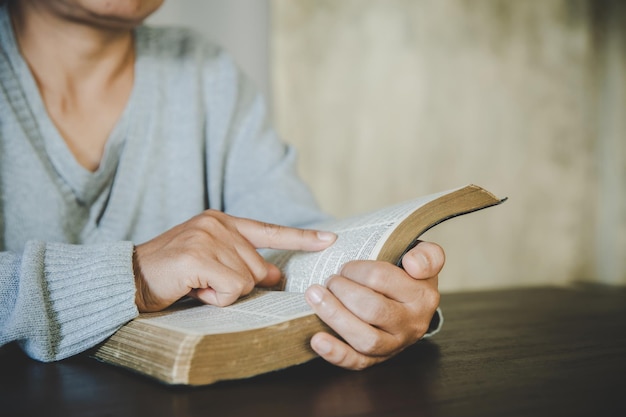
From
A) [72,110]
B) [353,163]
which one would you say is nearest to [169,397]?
[72,110]

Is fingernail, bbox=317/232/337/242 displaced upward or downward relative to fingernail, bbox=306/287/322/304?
downward

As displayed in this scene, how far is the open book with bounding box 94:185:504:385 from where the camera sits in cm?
41

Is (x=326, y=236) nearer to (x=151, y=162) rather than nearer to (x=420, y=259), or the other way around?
(x=420, y=259)

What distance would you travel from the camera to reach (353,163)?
72.1 inches

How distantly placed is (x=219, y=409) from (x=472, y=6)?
1.94 meters

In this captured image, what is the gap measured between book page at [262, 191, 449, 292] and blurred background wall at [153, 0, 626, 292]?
3.62 ft

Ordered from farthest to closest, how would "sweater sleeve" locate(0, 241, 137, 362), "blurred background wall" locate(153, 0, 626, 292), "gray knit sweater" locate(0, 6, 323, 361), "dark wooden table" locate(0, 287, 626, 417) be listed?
"blurred background wall" locate(153, 0, 626, 292)
"gray knit sweater" locate(0, 6, 323, 361)
"sweater sleeve" locate(0, 241, 137, 362)
"dark wooden table" locate(0, 287, 626, 417)

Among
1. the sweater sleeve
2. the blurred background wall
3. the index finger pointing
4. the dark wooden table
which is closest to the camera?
the dark wooden table

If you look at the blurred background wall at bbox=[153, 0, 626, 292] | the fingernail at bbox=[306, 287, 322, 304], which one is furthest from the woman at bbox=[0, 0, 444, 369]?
the blurred background wall at bbox=[153, 0, 626, 292]

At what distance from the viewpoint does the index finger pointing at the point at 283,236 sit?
0.61 meters

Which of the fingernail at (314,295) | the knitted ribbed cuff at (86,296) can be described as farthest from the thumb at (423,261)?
the knitted ribbed cuff at (86,296)

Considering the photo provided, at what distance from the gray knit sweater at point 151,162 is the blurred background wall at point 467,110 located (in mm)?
609

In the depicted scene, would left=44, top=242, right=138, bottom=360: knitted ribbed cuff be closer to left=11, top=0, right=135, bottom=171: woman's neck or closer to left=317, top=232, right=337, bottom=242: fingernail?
left=317, top=232, right=337, bottom=242: fingernail

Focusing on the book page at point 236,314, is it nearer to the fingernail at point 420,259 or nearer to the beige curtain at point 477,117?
the fingernail at point 420,259
